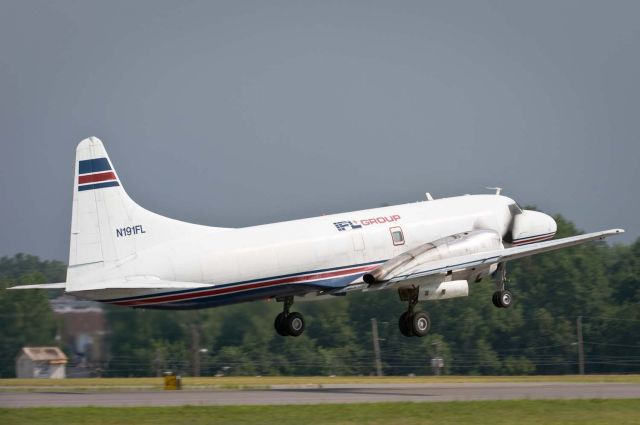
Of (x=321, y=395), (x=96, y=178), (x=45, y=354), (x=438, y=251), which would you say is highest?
(x=96, y=178)

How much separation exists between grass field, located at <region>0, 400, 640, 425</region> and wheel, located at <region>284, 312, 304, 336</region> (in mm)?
9968

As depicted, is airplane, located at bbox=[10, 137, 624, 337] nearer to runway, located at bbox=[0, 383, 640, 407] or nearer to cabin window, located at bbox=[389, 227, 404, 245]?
cabin window, located at bbox=[389, 227, 404, 245]

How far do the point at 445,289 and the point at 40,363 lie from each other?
83.2ft

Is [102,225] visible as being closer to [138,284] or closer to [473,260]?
[138,284]

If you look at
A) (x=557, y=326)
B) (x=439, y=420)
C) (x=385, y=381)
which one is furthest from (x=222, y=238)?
(x=557, y=326)

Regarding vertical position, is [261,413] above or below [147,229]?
below

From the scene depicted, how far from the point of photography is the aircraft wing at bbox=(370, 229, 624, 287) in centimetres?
4978

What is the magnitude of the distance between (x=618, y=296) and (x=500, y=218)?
7023cm

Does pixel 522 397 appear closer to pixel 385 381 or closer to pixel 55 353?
pixel 385 381

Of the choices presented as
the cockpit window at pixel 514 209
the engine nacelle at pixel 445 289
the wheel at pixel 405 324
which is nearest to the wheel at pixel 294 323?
the wheel at pixel 405 324

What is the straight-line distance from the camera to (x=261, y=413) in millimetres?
38938

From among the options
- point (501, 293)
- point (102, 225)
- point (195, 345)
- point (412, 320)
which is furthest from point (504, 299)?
point (102, 225)

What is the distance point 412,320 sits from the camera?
52.1 meters

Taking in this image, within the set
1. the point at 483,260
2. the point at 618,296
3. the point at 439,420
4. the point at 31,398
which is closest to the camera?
the point at 439,420
